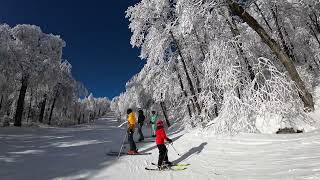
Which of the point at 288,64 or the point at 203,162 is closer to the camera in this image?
the point at 203,162

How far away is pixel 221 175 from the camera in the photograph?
7.32 m

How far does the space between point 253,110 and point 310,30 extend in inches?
815

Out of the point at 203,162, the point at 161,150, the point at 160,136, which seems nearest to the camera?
the point at 161,150

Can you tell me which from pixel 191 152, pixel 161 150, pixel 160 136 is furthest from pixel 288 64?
pixel 161 150

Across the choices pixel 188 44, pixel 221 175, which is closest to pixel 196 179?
pixel 221 175

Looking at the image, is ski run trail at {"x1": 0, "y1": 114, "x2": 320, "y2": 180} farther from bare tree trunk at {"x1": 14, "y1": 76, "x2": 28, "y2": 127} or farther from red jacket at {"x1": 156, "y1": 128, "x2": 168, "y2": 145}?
bare tree trunk at {"x1": 14, "y1": 76, "x2": 28, "y2": 127}

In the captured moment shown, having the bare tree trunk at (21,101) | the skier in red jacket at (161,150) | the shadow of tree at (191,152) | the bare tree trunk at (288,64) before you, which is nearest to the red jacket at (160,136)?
the skier in red jacket at (161,150)

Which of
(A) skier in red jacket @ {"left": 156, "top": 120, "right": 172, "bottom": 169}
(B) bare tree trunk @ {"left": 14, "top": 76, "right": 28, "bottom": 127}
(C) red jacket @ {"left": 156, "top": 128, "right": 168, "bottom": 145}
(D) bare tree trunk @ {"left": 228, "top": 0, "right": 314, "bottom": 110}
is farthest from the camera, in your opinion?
(B) bare tree trunk @ {"left": 14, "top": 76, "right": 28, "bottom": 127}

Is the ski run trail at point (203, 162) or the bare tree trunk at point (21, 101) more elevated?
the bare tree trunk at point (21, 101)

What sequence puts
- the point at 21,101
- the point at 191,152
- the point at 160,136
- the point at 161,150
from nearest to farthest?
the point at 161,150 → the point at 160,136 → the point at 191,152 → the point at 21,101

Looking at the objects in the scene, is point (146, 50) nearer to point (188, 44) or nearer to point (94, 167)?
point (188, 44)

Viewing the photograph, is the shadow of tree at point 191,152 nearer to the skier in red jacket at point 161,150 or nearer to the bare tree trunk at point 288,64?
the skier in red jacket at point 161,150

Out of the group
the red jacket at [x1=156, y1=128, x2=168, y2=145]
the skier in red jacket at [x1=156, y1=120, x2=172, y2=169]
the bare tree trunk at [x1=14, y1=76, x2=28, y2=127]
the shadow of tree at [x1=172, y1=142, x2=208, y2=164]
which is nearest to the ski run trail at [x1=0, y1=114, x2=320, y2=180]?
the shadow of tree at [x1=172, y1=142, x2=208, y2=164]

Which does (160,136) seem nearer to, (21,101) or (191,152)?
(191,152)
